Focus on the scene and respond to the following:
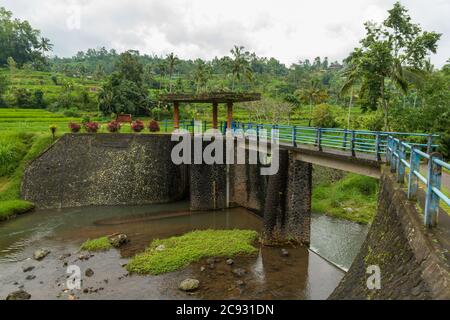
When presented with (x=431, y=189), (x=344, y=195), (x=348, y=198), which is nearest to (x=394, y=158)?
(x=431, y=189)

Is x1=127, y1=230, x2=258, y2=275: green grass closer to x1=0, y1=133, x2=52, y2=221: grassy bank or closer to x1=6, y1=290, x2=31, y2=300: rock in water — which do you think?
x1=6, y1=290, x2=31, y2=300: rock in water

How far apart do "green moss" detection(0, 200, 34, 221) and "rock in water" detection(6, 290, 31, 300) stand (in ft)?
29.4

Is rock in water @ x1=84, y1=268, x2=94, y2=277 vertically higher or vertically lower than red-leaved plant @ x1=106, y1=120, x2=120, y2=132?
lower

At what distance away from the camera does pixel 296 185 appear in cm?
1382

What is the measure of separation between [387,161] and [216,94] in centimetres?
1046

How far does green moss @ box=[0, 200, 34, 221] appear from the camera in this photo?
706 inches

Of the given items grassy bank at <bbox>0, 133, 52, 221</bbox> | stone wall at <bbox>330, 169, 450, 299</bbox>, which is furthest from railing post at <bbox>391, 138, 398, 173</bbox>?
grassy bank at <bbox>0, 133, 52, 221</bbox>

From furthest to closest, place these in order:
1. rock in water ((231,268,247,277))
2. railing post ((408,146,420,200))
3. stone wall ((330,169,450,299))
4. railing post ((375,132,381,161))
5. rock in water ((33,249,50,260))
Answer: rock in water ((33,249,50,260)) → rock in water ((231,268,247,277)) → railing post ((375,132,381,161)) → railing post ((408,146,420,200)) → stone wall ((330,169,450,299))

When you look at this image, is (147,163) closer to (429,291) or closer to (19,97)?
(429,291)

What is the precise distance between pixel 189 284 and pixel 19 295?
4.99m

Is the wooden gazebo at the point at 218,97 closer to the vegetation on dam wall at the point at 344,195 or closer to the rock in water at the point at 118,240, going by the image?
the vegetation on dam wall at the point at 344,195

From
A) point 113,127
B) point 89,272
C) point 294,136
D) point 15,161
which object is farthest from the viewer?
point 113,127

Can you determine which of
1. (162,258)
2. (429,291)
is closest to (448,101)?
(162,258)

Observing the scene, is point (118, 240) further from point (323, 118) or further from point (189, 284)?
point (323, 118)
